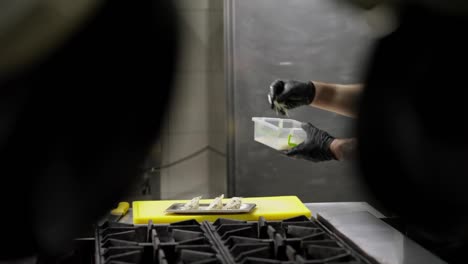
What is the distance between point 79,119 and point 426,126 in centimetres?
100

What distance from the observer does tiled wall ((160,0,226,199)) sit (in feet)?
13.2

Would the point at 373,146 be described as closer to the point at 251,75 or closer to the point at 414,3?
the point at 414,3

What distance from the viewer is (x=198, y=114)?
4070 millimetres

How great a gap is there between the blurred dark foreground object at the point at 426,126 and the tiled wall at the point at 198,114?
217 cm

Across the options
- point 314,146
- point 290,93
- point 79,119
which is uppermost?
point 290,93

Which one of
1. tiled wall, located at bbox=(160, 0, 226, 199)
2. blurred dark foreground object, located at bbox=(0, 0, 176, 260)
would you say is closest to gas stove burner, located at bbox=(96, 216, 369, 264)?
blurred dark foreground object, located at bbox=(0, 0, 176, 260)

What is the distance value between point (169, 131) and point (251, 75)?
3.72 ft

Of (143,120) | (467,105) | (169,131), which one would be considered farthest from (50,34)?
(169,131)

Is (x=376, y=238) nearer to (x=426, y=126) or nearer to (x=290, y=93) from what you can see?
(x=426, y=126)

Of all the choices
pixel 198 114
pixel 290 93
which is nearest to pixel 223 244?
pixel 290 93

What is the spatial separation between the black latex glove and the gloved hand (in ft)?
0.47

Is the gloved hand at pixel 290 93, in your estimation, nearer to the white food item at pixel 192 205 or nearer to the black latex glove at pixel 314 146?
the black latex glove at pixel 314 146

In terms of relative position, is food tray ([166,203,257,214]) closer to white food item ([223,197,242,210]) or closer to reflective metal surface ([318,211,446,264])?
white food item ([223,197,242,210])

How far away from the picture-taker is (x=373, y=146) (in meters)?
2.03
